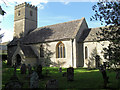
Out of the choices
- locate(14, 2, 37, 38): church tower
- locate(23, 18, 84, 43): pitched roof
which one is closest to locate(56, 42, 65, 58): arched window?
locate(23, 18, 84, 43): pitched roof

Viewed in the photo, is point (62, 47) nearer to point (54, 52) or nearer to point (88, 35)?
point (54, 52)

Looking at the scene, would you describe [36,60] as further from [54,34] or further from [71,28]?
[71,28]

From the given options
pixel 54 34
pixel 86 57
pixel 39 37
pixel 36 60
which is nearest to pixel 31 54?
pixel 36 60

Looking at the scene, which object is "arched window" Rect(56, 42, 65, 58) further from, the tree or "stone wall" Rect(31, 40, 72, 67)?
the tree

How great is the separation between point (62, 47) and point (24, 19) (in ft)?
49.3

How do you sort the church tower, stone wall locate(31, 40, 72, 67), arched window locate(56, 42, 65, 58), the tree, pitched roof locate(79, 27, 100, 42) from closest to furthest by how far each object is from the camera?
1. the tree
2. pitched roof locate(79, 27, 100, 42)
3. stone wall locate(31, 40, 72, 67)
4. arched window locate(56, 42, 65, 58)
5. the church tower

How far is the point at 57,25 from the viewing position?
2848 cm

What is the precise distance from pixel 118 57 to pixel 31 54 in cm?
2140

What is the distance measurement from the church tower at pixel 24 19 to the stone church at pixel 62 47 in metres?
3.01

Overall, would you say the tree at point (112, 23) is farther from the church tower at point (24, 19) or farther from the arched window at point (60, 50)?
the church tower at point (24, 19)

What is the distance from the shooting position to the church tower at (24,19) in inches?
Answer: 1297

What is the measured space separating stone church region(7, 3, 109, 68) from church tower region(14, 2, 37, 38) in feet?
9.88

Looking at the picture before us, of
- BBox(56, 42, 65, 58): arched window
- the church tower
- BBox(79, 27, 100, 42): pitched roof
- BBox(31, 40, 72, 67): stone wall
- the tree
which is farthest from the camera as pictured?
the church tower

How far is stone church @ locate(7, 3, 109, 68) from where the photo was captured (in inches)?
882
